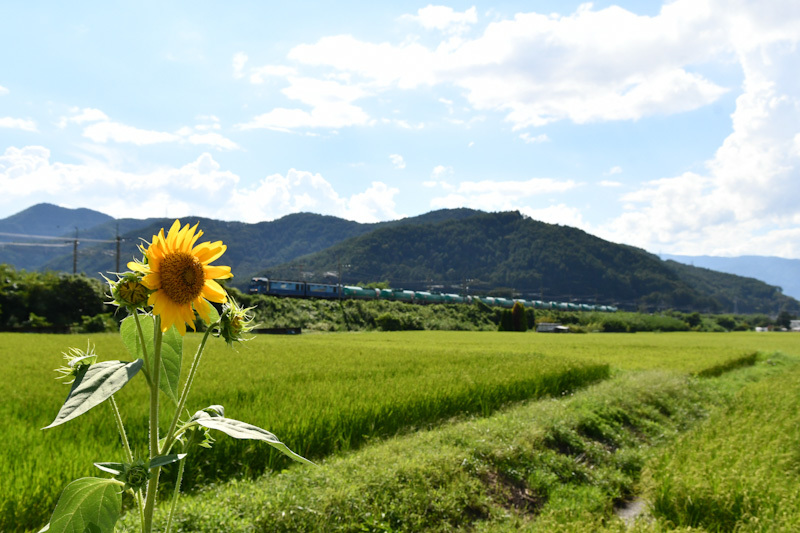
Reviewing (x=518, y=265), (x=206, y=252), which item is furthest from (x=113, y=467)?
(x=518, y=265)

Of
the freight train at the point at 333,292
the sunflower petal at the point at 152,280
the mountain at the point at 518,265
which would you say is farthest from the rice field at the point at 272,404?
the mountain at the point at 518,265

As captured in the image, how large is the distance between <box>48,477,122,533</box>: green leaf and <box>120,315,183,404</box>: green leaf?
0.29 meters

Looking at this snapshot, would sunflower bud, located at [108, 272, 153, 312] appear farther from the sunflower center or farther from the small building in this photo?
the small building

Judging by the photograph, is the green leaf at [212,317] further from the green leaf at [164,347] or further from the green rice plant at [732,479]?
the green rice plant at [732,479]

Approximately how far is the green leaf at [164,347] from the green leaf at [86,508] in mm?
294

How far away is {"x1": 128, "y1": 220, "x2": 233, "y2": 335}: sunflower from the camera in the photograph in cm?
131

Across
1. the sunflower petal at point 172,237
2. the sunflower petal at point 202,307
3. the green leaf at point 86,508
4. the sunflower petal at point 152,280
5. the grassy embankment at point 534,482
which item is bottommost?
the grassy embankment at point 534,482

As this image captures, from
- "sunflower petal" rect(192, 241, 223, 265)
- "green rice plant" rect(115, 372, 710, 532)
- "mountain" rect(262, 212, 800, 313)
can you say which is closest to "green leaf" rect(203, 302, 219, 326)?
"sunflower petal" rect(192, 241, 223, 265)

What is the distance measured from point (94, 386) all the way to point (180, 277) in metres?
0.33

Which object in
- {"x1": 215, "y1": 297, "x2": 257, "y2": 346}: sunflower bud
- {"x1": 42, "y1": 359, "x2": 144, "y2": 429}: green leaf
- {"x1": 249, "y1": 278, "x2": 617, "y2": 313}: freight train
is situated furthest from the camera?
{"x1": 249, "y1": 278, "x2": 617, "y2": 313}: freight train

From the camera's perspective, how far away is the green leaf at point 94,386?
111cm

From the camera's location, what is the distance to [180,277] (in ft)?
4.42

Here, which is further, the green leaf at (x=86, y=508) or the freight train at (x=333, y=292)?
the freight train at (x=333, y=292)

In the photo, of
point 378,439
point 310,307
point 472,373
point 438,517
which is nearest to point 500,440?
point 378,439
